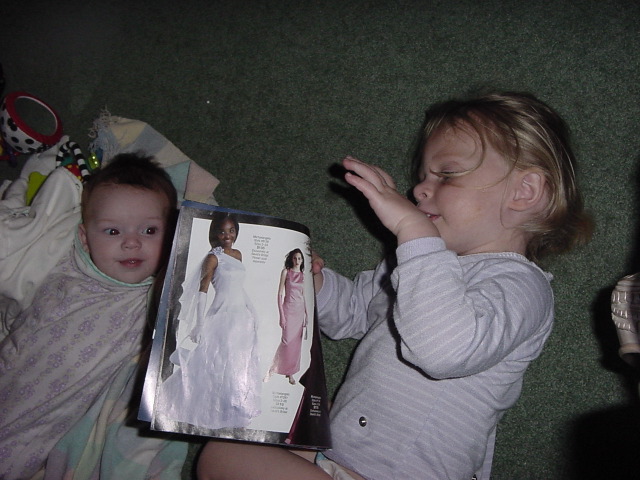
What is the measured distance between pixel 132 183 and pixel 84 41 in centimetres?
58

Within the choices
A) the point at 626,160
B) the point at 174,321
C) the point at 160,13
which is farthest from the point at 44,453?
the point at 626,160

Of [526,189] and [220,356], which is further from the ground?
[526,189]

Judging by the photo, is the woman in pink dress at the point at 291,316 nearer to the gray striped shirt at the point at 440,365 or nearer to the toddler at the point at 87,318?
the gray striped shirt at the point at 440,365

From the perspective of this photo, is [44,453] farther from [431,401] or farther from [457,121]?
[457,121]

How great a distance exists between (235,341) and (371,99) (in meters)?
0.63

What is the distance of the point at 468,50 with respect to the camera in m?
1.08

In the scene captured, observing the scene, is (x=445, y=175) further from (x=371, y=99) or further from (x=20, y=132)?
(x=20, y=132)

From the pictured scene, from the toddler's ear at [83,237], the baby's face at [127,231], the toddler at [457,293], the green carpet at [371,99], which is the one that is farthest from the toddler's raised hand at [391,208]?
the toddler's ear at [83,237]

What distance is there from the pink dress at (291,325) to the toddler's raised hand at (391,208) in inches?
6.1

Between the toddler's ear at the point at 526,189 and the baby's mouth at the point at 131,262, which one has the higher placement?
the toddler's ear at the point at 526,189

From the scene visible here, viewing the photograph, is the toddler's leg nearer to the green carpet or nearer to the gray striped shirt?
the gray striped shirt

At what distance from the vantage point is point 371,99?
113 cm

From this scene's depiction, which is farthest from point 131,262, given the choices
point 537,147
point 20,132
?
point 537,147

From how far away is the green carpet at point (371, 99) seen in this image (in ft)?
3.09
